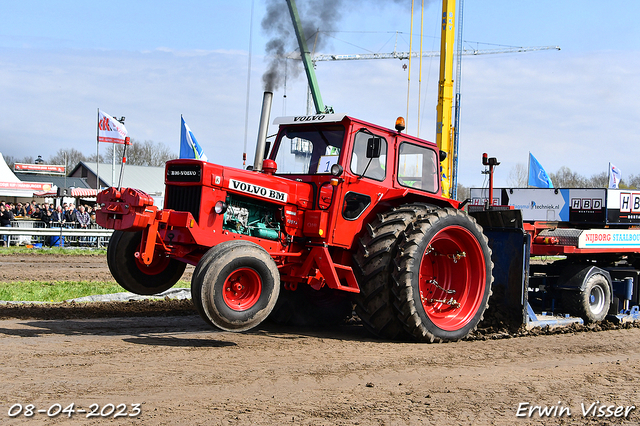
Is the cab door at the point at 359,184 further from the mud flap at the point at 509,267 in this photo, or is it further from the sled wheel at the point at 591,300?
the sled wheel at the point at 591,300

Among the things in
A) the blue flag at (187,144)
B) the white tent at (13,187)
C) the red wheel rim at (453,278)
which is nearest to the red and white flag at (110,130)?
the blue flag at (187,144)

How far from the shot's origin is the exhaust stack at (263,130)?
25.1ft

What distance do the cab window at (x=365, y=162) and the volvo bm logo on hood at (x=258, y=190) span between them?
0.93m

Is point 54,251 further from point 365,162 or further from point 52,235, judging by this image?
point 365,162

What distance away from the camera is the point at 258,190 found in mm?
6996

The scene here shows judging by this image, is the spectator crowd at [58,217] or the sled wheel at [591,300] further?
the spectator crowd at [58,217]

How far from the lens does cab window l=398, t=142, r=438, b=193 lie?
7863 mm

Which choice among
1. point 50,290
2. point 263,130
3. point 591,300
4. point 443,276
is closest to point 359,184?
point 263,130

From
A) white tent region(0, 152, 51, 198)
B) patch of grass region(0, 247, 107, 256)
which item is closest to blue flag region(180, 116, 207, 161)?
patch of grass region(0, 247, 107, 256)

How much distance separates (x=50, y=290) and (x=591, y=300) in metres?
9.26

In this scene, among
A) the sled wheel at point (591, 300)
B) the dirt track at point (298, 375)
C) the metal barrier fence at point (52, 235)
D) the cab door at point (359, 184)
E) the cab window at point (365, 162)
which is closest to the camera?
the dirt track at point (298, 375)

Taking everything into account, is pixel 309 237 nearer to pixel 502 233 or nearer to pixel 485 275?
pixel 485 275

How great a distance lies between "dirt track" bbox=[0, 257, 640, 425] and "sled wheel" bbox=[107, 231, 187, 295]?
596mm

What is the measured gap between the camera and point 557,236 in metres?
9.45
